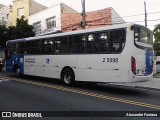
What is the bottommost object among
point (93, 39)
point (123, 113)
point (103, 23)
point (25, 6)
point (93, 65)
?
point (123, 113)

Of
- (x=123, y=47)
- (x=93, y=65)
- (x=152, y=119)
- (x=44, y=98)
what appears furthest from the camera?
(x=93, y=65)

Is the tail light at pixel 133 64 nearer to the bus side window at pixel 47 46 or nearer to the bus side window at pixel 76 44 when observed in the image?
the bus side window at pixel 76 44

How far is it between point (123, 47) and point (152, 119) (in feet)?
17.9

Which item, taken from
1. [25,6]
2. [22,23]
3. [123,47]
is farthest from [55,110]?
[25,6]

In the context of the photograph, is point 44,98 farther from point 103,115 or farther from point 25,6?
Answer: point 25,6

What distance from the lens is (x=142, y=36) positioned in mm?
13773

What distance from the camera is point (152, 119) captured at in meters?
8.16

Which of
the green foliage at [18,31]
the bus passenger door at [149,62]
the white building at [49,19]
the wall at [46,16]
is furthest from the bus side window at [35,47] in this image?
the green foliage at [18,31]

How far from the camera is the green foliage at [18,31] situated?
37312 mm

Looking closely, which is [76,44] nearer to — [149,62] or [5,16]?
[149,62]

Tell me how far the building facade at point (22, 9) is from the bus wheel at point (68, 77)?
27305mm

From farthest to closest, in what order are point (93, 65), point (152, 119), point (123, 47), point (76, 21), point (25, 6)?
point (25, 6) → point (76, 21) → point (93, 65) → point (123, 47) → point (152, 119)

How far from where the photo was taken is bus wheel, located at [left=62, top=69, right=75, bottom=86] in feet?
52.3

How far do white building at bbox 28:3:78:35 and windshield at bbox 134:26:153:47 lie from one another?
2269 centimetres
